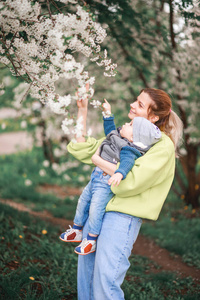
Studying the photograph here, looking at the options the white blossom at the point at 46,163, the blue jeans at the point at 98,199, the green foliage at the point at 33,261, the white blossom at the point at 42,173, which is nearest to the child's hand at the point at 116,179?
the blue jeans at the point at 98,199

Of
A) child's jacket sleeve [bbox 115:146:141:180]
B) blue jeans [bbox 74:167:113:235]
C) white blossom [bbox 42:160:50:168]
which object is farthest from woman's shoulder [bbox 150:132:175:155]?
white blossom [bbox 42:160:50:168]

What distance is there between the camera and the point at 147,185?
2037 millimetres

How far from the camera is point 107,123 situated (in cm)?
240

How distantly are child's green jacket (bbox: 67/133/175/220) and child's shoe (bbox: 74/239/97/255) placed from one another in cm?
26

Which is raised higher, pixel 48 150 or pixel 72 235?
pixel 72 235

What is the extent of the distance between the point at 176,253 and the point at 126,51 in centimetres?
316

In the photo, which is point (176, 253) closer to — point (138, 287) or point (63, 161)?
point (138, 287)

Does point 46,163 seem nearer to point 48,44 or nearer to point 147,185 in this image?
point 48,44

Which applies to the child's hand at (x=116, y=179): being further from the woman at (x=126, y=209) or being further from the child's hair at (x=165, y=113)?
the child's hair at (x=165, y=113)

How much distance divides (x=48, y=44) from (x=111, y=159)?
0.87m

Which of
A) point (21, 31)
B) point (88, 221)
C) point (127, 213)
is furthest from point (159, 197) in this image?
point (21, 31)

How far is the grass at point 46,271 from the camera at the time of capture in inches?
115

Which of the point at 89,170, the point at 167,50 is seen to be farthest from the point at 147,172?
the point at 89,170

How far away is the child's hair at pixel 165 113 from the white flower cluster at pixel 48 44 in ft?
1.25
